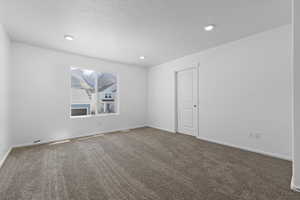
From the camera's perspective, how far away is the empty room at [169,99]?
1688mm

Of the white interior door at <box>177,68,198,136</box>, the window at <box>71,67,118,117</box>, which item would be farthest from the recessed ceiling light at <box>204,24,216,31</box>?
the window at <box>71,67,118,117</box>

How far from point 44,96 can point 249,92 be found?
5.13m

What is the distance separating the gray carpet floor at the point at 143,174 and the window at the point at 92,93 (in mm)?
1562

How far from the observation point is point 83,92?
4.25 metres

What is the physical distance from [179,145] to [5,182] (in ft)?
10.3

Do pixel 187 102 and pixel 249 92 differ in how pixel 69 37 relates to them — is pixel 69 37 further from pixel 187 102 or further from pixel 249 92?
pixel 249 92

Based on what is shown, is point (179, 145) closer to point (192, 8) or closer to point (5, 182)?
point (192, 8)

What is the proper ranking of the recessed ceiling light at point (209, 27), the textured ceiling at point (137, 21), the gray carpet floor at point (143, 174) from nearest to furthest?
the gray carpet floor at point (143, 174)
the textured ceiling at point (137, 21)
the recessed ceiling light at point (209, 27)

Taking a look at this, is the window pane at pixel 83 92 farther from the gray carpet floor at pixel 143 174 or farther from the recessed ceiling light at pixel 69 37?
the gray carpet floor at pixel 143 174

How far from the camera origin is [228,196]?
148cm
